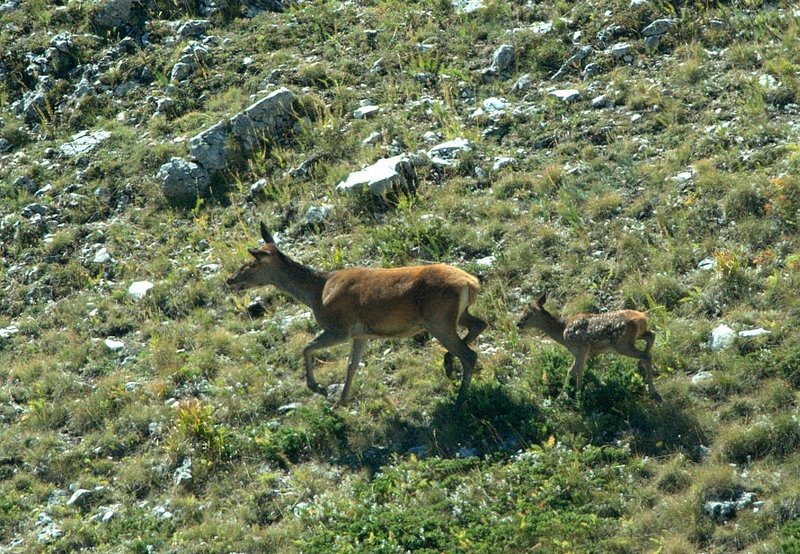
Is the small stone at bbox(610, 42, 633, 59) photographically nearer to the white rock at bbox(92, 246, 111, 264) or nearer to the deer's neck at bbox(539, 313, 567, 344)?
the deer's neck at bbox(539, 313, 567, 344)

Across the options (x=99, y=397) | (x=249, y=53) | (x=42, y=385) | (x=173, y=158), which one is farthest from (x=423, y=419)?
(x=249, y=53)

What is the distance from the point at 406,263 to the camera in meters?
16.4

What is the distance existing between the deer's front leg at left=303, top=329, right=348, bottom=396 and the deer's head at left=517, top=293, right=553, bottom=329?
2.11 meters

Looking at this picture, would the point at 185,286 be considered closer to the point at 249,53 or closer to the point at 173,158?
the point at 173,158

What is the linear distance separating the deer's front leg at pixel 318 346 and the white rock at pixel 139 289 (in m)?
3.87

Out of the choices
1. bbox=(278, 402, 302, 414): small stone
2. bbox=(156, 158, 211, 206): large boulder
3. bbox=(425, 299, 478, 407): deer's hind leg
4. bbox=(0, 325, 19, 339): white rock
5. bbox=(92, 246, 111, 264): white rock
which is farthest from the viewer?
bbox=(156, 158, 211, 206): large boulder

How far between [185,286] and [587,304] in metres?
5.92

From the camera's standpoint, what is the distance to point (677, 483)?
11.3 metres

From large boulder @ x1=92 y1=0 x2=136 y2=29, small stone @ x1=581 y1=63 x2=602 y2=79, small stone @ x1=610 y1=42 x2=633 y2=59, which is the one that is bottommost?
small stone @ x1=581 y1=63 x2=602 y2=79

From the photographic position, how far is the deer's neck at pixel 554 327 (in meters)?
13.5

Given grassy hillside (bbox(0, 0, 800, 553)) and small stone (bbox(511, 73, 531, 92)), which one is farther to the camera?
small stone (bbox(511, 73, 531, 92))

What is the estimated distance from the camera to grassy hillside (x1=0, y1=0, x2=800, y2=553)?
11.9 metres

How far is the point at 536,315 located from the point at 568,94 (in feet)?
20.7

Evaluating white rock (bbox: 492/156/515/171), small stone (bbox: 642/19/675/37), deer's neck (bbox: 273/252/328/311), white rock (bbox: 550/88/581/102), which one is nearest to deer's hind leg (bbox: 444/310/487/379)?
deer's neck (bbox: 273/252/328/311)
